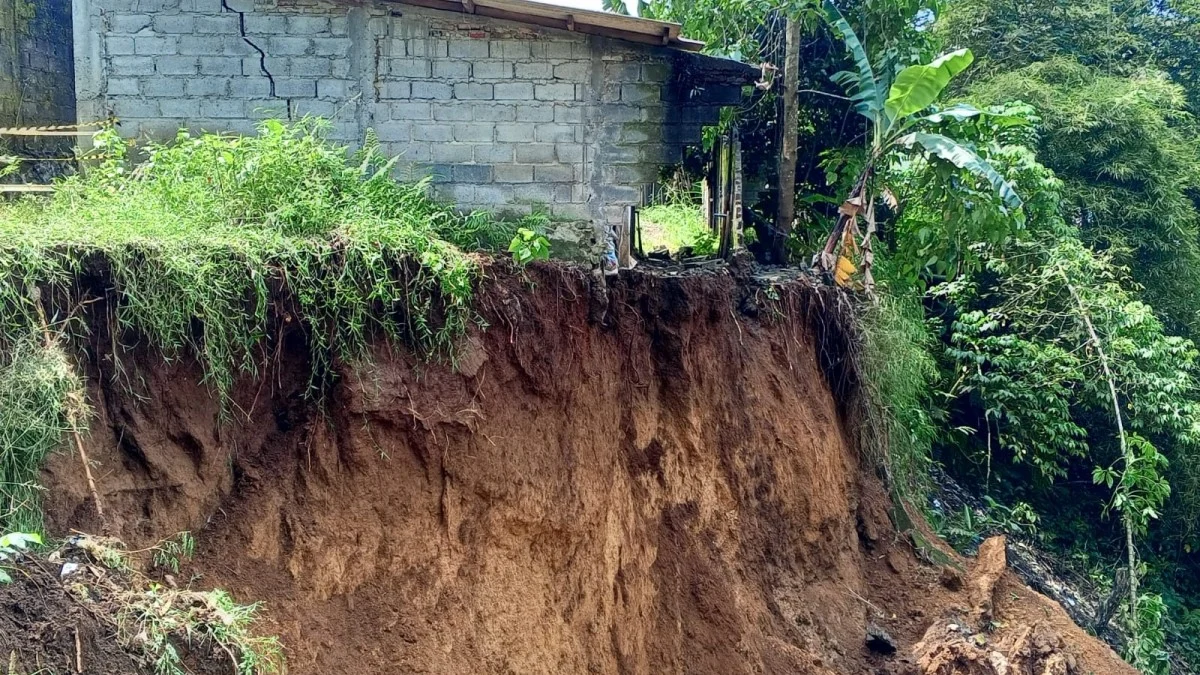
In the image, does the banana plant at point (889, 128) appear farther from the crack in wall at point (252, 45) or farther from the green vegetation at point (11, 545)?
the green vegetation at point (11, 545)

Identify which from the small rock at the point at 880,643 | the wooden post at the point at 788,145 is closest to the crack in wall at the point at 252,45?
the wooden post at the point at 788,145

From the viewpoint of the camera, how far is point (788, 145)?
345 inches

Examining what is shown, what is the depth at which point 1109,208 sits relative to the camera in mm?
11922

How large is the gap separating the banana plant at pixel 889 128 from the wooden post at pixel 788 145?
1.23 feet

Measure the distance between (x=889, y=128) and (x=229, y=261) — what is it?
230 inches

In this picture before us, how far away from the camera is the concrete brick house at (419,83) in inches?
257

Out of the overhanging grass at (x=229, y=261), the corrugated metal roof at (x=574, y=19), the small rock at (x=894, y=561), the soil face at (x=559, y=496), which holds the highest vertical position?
the corrugated metal roof at (x=574, y=19)

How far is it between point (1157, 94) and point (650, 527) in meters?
10.3

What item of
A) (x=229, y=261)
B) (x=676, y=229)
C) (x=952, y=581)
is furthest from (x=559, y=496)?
(x=676, y=229)

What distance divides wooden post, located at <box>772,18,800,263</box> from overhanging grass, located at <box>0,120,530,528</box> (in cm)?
387

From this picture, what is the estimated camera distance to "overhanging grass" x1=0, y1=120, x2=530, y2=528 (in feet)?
14.4

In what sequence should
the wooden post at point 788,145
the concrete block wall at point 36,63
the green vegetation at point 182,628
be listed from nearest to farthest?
the green vegetation at point 182,628
the concrete block wall at point 36,63
the wooden post at point 788,145

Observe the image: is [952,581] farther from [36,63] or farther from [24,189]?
[36,63]

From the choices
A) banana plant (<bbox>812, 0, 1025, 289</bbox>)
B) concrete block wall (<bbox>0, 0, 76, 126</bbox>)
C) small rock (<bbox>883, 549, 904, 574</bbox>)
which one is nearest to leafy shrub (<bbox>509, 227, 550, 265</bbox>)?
banana plant (<bbox>812, 0, 1025, 289</bbox>)
